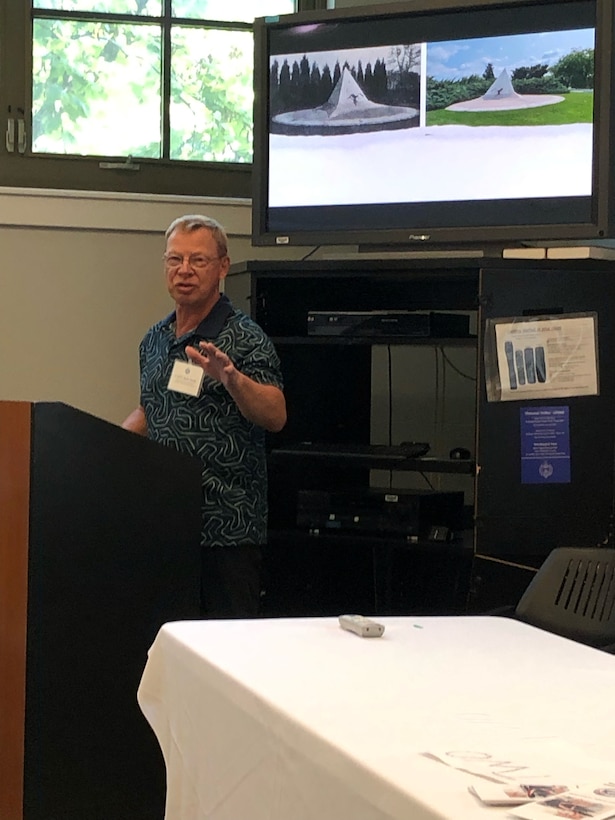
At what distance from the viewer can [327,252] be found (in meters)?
4.11

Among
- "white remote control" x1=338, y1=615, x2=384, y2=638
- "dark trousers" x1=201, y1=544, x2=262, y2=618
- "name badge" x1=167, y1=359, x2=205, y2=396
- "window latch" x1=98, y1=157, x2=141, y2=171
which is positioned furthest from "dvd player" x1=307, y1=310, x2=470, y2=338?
"white remote control" x1=338, y1=615, x2=384, y2=638

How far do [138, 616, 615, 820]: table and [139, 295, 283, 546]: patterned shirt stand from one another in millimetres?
1065

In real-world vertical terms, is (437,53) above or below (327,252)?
above

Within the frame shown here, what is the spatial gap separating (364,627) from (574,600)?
2.02 ft

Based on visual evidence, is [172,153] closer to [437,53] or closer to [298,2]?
[298,2]

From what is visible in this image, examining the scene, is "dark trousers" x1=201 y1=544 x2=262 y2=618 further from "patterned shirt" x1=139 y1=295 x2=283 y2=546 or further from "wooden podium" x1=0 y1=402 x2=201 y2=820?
"wooden podium" x1=0 y1=402 x2=201 y2=820

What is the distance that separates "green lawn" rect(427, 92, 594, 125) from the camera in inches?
130

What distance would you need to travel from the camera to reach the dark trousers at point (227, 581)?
9.60ft

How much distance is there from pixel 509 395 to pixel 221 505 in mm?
831

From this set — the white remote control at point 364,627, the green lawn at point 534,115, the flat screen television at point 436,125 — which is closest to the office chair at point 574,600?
the white remote control at point 364,627

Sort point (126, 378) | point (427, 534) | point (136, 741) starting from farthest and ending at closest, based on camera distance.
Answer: point (126, 378), point (427, 534), point (136, 741)

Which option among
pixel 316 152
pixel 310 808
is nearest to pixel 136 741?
pixel 310 808

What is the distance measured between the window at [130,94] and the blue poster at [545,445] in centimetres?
143

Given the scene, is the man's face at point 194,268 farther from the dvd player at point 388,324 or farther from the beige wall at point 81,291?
the beige wall at point 81,291
